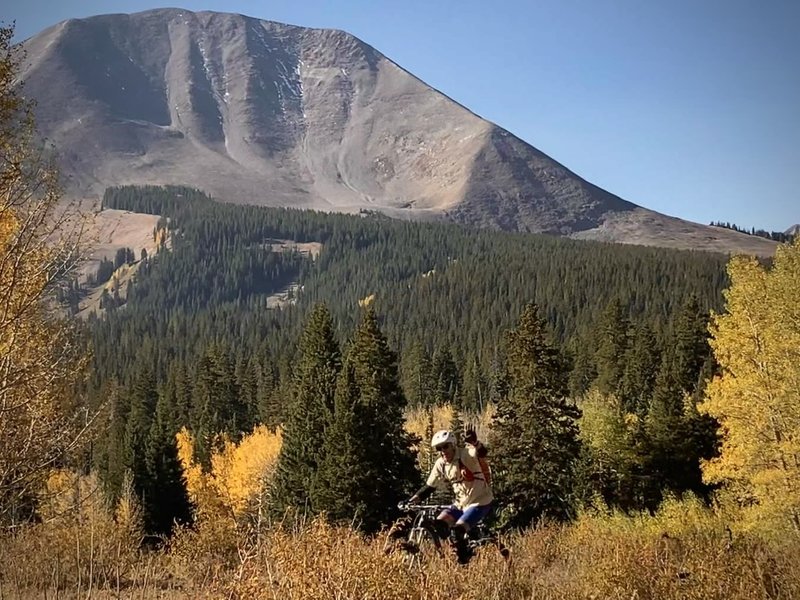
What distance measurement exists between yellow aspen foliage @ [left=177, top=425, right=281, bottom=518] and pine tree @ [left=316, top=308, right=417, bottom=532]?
2055cm

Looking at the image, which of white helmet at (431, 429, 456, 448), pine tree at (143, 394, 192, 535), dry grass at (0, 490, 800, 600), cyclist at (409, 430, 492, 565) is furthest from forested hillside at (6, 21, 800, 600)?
white helmet at (431, 429, 456, 448)

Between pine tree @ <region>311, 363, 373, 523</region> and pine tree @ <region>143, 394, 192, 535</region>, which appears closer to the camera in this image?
pine tree @ <region>311, 363, 373, 523</region>

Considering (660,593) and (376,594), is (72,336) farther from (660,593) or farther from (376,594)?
(660,593)

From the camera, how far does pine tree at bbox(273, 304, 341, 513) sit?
90.7 ft

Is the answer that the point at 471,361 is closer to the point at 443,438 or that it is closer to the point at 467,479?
the point at 467,479

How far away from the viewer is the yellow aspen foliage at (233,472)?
153ft

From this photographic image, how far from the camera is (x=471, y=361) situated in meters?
89.2

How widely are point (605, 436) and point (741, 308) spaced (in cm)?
1565

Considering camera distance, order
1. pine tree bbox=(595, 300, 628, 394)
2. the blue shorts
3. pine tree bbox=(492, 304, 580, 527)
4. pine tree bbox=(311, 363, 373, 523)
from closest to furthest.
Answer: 1. the blue shorts
2. pine tree bbox=(311, 363, 373, 523)
3. pine tree bbox=(492, 304, 580, 527)
4. pine tree bbox=(595, 300, 628, 394)

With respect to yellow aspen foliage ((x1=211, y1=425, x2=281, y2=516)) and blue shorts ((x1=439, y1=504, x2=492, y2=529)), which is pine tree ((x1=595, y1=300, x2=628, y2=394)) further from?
blue shorts ((x1=439, y1=504, x2=492, y2=529))

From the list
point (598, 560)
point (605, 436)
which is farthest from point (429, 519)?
point (605, 436)

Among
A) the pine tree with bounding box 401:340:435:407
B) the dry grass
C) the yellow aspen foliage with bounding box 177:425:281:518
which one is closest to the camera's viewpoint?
the dry grass

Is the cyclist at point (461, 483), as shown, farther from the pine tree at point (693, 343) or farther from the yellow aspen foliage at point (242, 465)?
the pine tree at point (693, 343)

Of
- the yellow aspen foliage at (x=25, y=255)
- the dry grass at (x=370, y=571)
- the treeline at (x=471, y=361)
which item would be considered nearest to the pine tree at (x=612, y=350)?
the treeline at (x=471, y=361)
